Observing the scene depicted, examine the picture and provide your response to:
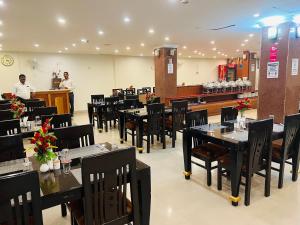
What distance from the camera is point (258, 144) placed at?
8.57ft

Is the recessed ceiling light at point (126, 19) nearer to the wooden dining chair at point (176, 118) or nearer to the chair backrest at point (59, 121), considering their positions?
the wooden dining chair at point (176, 118)

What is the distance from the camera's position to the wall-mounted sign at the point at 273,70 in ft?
15.8

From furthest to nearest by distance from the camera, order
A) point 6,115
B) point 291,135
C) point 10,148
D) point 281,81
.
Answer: point 281,81 < point 6,115 < point 291,135 < point 10,148

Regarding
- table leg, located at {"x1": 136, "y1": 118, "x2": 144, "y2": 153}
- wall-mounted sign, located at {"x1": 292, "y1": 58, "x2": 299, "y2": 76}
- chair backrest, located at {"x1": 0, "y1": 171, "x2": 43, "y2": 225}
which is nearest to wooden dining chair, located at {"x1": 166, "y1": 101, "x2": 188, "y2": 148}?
table leg, located at {"x1": 136, "y1": 118, "x2": 144, "y2": 153}

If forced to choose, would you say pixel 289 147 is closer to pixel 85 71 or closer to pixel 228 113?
pixel 228 113

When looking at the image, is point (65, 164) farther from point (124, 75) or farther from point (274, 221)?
point (124, 75)

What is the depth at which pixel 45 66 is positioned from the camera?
32.9 feet

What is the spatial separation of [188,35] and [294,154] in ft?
15.7

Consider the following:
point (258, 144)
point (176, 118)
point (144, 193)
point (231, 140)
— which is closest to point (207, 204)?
point (231, 140)

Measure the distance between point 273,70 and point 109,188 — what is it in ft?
15.3

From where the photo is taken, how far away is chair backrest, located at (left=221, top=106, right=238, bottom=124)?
3.88m

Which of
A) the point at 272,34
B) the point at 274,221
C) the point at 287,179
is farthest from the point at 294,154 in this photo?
the point at 272,34

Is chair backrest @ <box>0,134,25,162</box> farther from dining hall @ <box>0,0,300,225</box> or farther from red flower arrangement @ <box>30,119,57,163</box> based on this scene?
red flower arrangement @ <box>30,119,57,163</box>

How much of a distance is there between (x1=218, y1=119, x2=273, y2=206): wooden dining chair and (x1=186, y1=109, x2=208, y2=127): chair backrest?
0.78m
